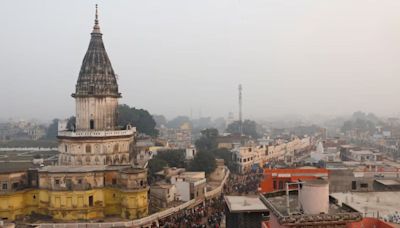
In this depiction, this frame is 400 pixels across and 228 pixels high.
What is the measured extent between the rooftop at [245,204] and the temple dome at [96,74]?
58.8 feet

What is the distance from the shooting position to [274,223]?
38.4 ft

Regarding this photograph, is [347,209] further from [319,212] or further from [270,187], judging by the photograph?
[270,187]

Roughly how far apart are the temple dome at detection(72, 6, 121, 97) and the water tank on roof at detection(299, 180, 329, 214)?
102ft

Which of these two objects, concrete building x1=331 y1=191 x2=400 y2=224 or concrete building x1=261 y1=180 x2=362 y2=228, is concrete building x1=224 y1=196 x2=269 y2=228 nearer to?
concrete building x1=331 y1=191 x2=400 y2=224

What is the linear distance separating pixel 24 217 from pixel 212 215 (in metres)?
13.1

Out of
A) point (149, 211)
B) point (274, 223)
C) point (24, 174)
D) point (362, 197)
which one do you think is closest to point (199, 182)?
point (149, 211)

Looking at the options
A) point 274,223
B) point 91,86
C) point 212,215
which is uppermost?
point 91,86

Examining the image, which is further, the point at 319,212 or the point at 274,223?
the point at 274,223

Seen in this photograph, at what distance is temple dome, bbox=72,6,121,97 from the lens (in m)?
40.1

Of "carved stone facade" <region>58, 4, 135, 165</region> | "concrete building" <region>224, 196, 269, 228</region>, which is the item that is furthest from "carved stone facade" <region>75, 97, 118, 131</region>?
"concrete building" <region>224, 196, 269, 228</region>

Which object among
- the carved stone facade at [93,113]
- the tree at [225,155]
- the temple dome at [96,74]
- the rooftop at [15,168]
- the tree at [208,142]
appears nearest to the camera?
the rooftop at [15,168]

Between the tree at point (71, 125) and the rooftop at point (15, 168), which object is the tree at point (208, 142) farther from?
the rooftop at point (15, 168)

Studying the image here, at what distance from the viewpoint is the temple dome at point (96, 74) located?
40.1 metres

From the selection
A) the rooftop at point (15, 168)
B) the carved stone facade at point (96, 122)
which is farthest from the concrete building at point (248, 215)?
the carved stone facade at point (96, 122)
